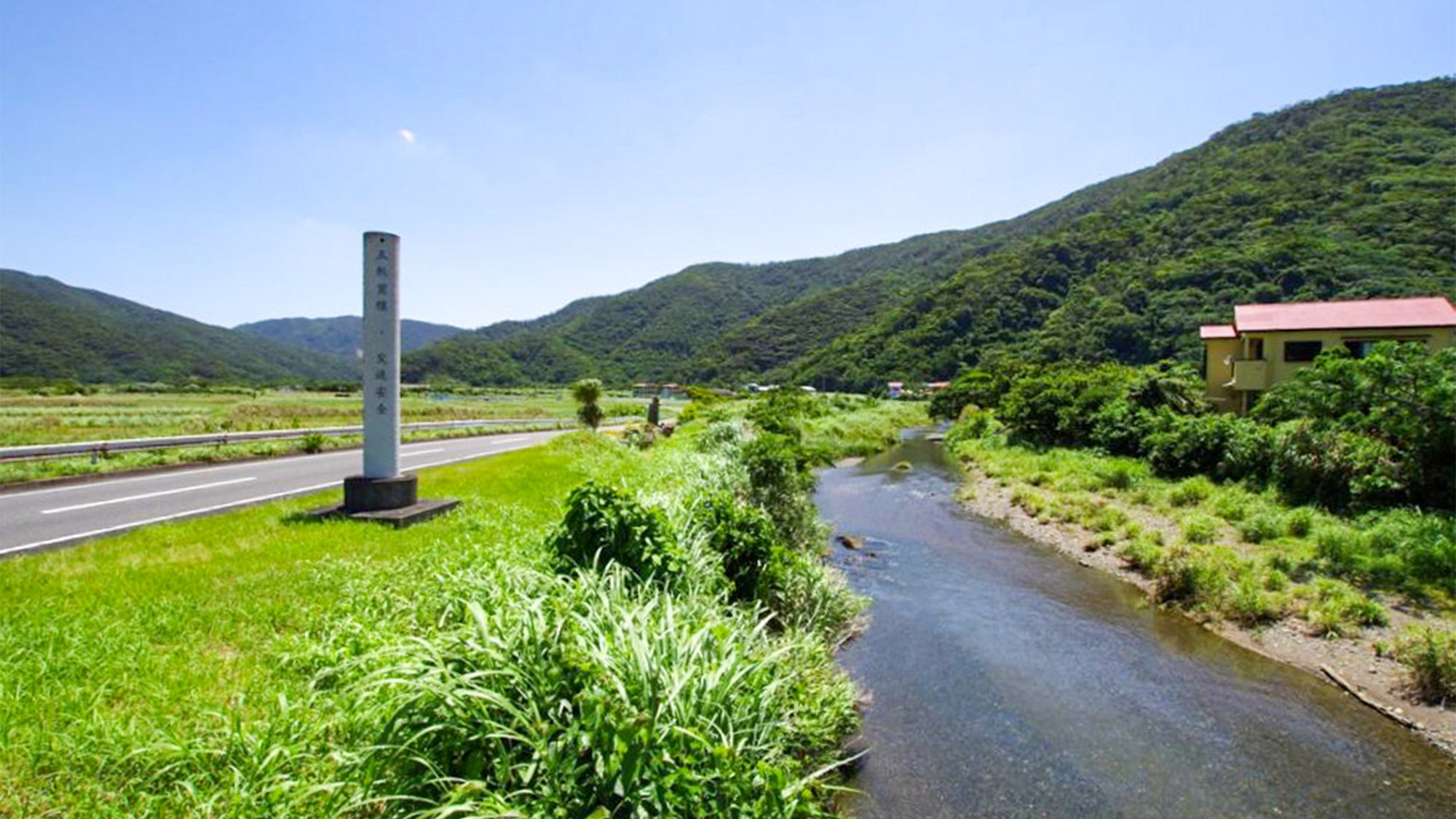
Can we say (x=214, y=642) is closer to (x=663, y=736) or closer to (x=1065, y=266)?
(x=663, y=736)

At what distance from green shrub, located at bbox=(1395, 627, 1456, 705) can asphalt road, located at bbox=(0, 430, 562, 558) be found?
15.8 meters

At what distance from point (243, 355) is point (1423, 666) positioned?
17039cm

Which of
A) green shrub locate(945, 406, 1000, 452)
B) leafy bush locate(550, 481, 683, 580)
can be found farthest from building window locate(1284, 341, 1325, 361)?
leafy bush locate(550, 481, 683, 580)

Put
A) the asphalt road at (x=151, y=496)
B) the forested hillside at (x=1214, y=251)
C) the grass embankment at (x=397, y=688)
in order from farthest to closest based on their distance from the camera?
the forested hillside at (x=1214, y=251) → the asphalt road at (x=151, y=496) → the grass embankment at (x=397, y=688)

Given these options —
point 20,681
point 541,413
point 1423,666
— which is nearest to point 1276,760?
point 1423,666

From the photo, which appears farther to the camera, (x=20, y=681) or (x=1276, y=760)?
(x=1276, y=760)

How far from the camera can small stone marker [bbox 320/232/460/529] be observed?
10055 millimetres

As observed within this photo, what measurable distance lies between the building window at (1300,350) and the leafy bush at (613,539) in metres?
28.6

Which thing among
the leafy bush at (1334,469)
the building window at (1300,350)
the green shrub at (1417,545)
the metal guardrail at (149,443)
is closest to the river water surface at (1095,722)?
the green shrub at (1417,545)

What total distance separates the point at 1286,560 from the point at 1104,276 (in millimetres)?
70263

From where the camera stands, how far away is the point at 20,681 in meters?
4.23

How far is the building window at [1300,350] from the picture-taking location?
25.3m

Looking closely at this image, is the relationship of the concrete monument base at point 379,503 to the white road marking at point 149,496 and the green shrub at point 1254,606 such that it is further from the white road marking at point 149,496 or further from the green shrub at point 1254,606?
the green shrub at point 1254,606

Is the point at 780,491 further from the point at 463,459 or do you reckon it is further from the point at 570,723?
the point at 570,723
